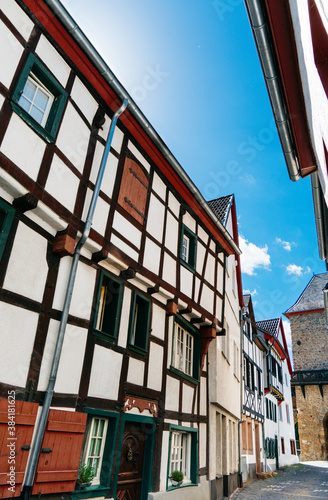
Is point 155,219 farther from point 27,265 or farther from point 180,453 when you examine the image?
Result: point 180,453

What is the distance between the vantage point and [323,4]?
6.69 metres

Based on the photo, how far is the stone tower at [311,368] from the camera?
29.5 metres

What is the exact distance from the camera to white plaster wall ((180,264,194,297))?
866cm

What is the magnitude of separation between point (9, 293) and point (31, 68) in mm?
3172

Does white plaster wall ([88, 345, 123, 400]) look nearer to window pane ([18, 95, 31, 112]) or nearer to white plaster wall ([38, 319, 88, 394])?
white plaster wall ([38, 319, 88, 394])

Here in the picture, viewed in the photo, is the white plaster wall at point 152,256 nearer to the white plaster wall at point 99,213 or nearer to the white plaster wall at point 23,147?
the white plaster wall at point 99,213

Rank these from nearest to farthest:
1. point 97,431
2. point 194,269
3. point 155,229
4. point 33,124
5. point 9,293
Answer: point 9,293, point 33,124, point 97,431, point 155,229, point 194,269

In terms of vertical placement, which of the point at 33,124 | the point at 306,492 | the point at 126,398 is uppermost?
the point at 33,124

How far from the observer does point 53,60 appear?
5.75m

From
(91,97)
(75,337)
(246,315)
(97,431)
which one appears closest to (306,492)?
(246,315)

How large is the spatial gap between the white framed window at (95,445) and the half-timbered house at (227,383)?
14.5 ft

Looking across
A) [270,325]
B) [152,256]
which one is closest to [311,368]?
[270,325]

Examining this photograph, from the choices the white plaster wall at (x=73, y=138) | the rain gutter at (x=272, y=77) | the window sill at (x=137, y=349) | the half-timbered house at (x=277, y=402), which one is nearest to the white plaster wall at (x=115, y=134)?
the white plaster wall at (x=73, y=138)

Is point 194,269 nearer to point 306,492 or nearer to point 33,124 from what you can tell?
point 33,124
